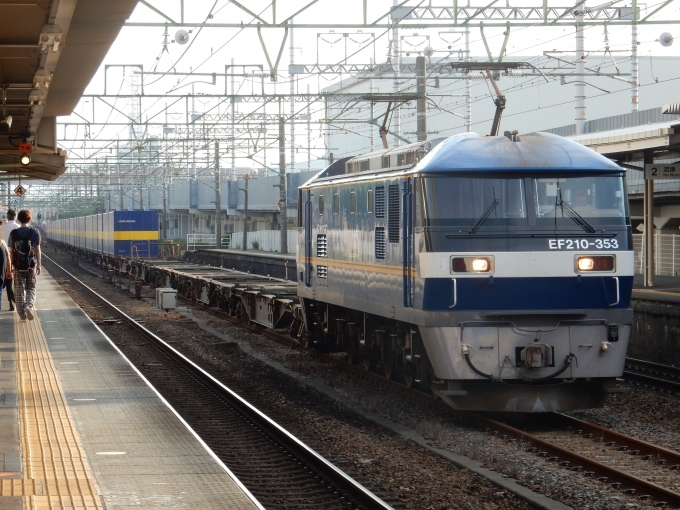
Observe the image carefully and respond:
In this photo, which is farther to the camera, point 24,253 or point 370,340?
point 24,253

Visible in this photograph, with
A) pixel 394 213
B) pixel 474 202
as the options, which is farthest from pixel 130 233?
pixel 474 202

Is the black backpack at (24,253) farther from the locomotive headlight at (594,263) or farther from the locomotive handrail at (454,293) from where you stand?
the locomotive headlight at (594,263)

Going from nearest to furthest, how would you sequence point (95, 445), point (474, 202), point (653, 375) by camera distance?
point (95, 445), point (474, 202), point (653, 375)

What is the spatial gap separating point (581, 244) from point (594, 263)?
24 centimetres

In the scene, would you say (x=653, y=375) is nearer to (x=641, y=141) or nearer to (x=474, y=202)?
(x=641, y=141)

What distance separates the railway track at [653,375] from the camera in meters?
14.0

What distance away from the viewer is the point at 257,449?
1030cm

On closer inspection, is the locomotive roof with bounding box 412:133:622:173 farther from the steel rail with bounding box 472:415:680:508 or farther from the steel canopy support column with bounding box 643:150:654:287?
the steel canopy support column with bounding box 643:150:654:287

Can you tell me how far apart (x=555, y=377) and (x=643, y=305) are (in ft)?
27.6

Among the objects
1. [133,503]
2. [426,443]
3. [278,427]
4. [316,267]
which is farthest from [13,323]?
[133,503]

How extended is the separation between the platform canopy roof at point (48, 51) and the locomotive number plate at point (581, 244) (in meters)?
4.91

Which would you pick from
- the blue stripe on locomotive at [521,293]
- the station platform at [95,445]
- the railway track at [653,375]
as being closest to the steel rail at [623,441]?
the blue stripe on locomotive at [521,293]

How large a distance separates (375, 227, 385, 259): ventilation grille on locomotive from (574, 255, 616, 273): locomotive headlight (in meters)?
2.53

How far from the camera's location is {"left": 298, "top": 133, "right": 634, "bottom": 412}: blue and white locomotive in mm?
10602
